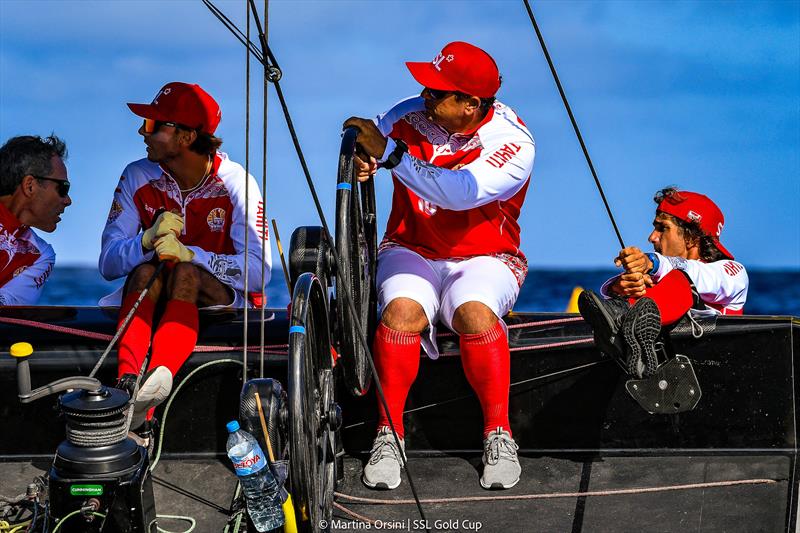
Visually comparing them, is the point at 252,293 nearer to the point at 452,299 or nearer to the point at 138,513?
the point at 452,299

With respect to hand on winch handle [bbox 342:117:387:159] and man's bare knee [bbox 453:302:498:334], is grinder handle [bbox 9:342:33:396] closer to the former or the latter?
hand on winch handle [bbox 342:117:387:159]

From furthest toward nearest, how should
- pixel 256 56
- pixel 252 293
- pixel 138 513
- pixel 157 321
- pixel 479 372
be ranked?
pixel 252 293 → pixel 157 321 → pixel 479 372 → pixel 256 56 → pixel 138 513

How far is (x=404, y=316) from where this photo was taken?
3562 millimetres

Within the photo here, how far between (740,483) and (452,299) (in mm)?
1009

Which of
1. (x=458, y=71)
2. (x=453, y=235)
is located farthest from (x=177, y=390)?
(x=458, y=71)

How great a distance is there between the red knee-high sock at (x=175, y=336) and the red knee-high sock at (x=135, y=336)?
34 mm

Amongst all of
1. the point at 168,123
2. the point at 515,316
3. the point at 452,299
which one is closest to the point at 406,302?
the point at 452,299

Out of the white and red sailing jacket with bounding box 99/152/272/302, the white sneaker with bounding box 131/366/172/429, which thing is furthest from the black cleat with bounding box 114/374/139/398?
the white and red sailing jacket with bounding box 99/152/272/302

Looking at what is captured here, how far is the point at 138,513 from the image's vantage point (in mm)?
2998

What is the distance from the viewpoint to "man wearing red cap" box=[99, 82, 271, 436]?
12.2 feet

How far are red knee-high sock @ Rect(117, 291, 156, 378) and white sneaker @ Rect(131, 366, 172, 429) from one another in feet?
0.21

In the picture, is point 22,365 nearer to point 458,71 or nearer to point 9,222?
point 9,222

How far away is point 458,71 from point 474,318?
30.0 inches

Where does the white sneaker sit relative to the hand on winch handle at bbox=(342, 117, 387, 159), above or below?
below
